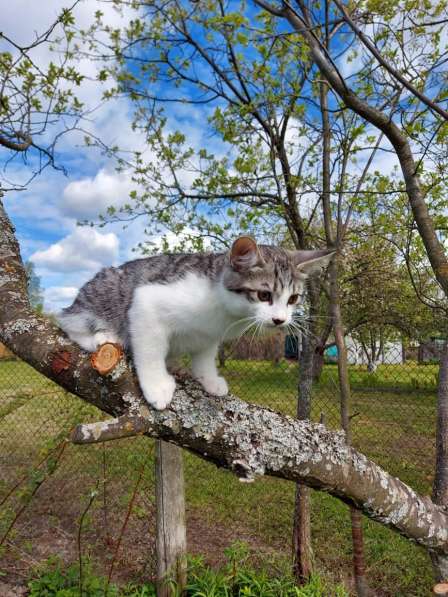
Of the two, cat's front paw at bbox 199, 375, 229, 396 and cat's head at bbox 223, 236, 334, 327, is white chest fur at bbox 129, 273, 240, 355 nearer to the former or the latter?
cat's head at bbox 223, 236, 334, 327

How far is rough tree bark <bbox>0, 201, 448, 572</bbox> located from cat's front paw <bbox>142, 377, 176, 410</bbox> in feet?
0.08

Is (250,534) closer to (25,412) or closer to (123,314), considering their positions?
(123,314)

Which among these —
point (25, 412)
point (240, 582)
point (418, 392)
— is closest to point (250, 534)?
point (240, 582)

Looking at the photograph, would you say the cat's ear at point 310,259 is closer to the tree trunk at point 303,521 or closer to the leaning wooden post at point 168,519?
the tree trunk at point 303,521

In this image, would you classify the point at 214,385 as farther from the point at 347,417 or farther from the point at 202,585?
the point at 202,585

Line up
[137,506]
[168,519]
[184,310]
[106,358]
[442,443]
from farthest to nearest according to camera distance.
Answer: [137,506] → [168,519] → [442,443] → [184,310] → [106,358]

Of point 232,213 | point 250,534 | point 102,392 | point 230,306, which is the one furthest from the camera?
point 232,213

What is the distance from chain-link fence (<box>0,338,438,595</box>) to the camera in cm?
349

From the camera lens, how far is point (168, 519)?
3113mm

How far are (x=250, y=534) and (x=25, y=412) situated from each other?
4.86 m

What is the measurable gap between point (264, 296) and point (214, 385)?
46 cm

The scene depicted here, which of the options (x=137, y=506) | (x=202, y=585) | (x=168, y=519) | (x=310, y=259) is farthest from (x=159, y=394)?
(x=137, y=506)

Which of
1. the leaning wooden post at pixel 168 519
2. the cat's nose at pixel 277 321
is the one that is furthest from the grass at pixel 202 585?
the cat's nose at pixel 277 321

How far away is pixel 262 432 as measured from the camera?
171 centimetres
